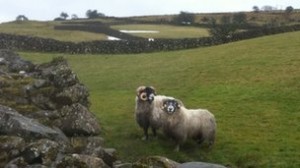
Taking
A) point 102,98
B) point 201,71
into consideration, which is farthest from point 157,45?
point 102,98

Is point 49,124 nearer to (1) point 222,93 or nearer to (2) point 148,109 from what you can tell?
(2) point 148,109

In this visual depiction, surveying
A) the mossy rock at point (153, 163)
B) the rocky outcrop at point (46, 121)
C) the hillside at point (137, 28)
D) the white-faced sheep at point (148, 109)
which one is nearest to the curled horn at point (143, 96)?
the white-faced sheep at point (148, 109)

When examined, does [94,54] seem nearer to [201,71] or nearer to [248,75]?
[201,71]

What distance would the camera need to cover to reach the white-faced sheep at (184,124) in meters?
21.6

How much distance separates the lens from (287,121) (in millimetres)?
25016

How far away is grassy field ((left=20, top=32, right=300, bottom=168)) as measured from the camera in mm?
21312

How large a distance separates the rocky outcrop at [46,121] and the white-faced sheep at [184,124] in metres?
2.69

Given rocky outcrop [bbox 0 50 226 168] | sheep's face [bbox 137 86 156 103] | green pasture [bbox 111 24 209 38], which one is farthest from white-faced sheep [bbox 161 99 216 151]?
green pasture [bbox 111 24 209 38]

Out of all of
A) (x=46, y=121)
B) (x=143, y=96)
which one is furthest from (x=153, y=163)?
(x=143, y=96)

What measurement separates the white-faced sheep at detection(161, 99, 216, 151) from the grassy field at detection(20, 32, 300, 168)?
42cm

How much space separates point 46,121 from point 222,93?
14.1 metres

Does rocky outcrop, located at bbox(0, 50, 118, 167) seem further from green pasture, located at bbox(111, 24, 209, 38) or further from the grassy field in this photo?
green pasture, located at bbox(111, 24, 209, 38)

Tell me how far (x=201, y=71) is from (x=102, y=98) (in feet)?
30.2

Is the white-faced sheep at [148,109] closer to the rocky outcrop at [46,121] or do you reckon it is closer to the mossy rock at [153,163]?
the rocky outcrop at [46,121]
